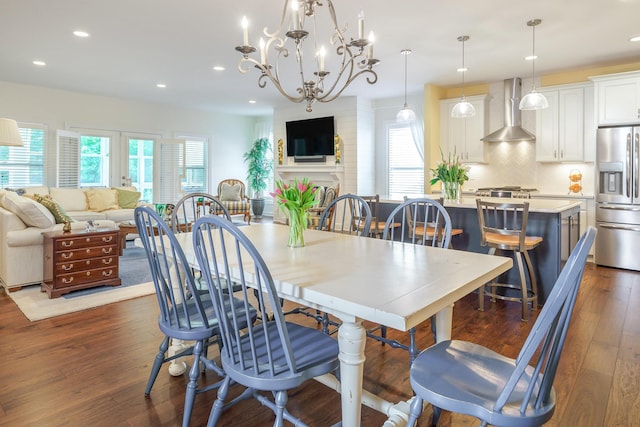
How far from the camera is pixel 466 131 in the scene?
6.56 metres

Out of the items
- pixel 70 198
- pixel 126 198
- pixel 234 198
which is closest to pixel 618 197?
pixel 234 198

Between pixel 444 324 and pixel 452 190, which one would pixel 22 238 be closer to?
pixel 444 324

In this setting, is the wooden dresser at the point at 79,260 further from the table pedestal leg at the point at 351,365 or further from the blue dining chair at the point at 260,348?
the table pedestal leg at the point at 351,365

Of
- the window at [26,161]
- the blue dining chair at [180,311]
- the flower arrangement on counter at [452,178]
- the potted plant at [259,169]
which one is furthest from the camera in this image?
the potted plant at [259,169]

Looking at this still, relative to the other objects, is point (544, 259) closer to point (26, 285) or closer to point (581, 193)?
point (581, 193)

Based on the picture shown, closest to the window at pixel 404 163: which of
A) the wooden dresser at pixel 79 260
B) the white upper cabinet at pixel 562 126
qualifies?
the white upper cabinet at pixel 562 126

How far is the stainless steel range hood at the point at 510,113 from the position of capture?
6098 mm

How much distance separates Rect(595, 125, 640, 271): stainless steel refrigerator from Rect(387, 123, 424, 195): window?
304cm

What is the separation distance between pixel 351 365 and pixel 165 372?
145 centimetres

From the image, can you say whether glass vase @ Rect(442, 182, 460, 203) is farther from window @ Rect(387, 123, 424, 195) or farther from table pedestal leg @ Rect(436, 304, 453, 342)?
window @ Rect(387, 123, 424, 195)

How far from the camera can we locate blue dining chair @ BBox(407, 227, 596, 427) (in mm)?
1117

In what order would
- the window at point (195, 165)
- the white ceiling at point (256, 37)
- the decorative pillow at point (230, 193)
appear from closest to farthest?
1. the white ceiling at point (256, 37)
2. the decorative pillow at point (230, 193)
3. the window at point (195, 165)

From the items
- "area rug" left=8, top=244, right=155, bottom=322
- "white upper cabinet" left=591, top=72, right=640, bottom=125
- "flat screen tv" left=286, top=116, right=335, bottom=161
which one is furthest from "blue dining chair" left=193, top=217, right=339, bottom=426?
"flat screen tv" left=286, top=116, right=335, bottom=161

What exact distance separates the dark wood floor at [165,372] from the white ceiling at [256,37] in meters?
2.68
